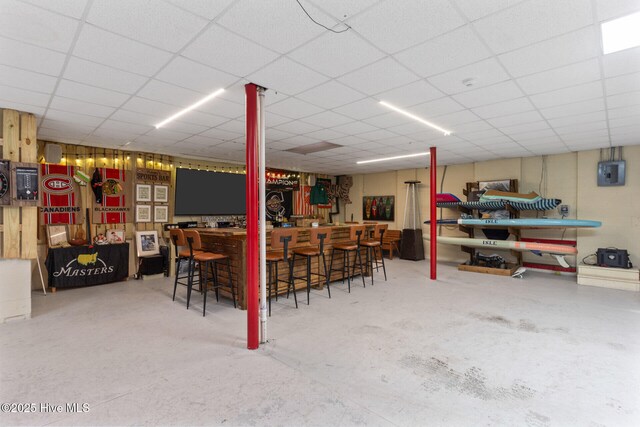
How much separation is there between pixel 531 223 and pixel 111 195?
891 cm

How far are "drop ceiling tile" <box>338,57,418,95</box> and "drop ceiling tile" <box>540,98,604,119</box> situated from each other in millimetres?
2307

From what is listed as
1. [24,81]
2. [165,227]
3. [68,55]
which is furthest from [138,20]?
[165,227]

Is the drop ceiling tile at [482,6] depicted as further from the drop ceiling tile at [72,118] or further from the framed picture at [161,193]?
the framed picture at [161,193]

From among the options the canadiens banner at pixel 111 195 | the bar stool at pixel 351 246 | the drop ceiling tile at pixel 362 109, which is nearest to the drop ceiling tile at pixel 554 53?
the drop ceiling tile at pixel 362 109

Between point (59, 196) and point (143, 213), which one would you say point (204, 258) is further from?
point (59, 196)

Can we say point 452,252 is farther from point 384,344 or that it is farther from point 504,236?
point 384,344

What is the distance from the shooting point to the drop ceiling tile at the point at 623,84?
3.19m

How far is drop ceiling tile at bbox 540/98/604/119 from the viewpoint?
13.0ft

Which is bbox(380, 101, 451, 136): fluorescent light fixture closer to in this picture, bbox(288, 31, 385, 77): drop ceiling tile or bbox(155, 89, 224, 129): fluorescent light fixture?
bbox(288, 31, 385, 77): drop ceiling tile

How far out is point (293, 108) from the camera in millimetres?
4191

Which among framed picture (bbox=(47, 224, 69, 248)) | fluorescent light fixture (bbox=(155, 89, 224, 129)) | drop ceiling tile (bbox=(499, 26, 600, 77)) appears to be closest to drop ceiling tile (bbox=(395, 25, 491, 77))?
drop ceiling tile (bbox=(499, 26, 600, 77))

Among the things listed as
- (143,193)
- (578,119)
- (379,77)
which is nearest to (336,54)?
(379,77)

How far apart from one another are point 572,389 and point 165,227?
7230 millimetres

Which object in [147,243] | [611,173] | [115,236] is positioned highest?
[611,173]
